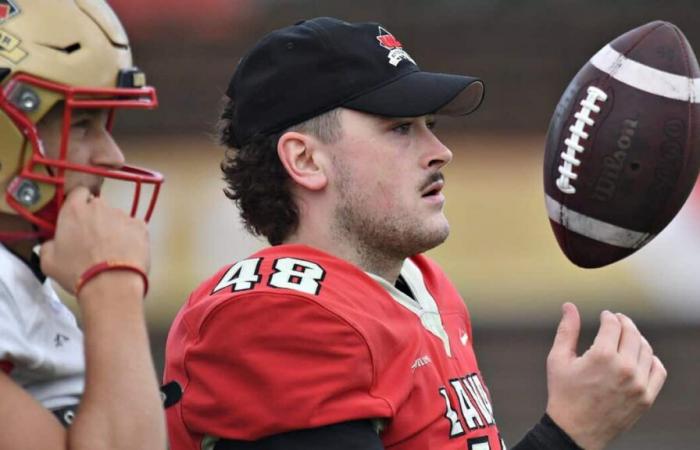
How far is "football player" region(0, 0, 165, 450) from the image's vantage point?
1.98 metres

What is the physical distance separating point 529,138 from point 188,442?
529 centimetres

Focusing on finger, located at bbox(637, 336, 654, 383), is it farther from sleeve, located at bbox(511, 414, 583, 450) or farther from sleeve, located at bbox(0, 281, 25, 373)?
sleeve, located at bbox(0, 281, 25, 373)

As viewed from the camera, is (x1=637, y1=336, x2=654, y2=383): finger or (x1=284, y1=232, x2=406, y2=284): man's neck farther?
(x1=284, y1=232, x2=406, y2=284): man's neck

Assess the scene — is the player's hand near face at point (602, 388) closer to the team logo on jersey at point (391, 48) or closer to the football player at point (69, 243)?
the team logo on jersey at point (391, 48)

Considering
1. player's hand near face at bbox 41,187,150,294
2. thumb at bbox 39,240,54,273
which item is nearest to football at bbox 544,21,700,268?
player's hand near face at bbox 41,187,150,294

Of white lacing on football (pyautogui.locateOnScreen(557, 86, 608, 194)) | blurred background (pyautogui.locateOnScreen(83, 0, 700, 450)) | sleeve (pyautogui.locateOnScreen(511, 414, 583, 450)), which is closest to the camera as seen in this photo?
sleeve (pyautogui.locateOnScreen(511, 414, 583, 450))

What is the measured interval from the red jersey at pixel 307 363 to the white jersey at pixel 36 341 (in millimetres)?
324

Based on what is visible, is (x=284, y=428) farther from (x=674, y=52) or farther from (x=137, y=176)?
(x=674, y=52)

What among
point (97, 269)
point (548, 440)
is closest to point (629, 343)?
point (548, 440)

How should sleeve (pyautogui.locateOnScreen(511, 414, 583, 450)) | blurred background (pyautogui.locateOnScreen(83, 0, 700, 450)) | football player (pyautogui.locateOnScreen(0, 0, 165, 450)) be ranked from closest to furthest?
football player (pyautogui.locateOnScreen(0, 0, 165, 450)) < sleeve (pyautogui.locateOnScreen(511, 414, 583, 450)) < blurred background (pyautogui.locateOnScreen(83, 0, 700, 450))

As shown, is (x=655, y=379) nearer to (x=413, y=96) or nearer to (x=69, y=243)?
(x=413, y=96)

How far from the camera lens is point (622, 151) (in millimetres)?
2760

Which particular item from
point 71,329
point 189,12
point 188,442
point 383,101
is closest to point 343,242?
point 383,101

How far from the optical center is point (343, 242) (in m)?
2.71
